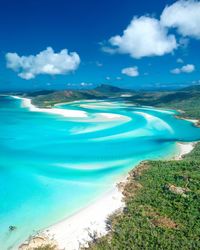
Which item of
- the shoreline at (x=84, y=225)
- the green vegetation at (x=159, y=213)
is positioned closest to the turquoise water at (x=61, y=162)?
the shoreline at (x=84, y=225)

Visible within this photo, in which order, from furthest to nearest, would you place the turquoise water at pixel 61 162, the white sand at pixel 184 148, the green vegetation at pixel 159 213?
the white sand at pixel 184 148 → the turquoise water at pixel 61 162 → the green vegetation at pixel 159 213

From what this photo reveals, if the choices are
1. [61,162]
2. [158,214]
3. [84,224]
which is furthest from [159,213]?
[61,162]

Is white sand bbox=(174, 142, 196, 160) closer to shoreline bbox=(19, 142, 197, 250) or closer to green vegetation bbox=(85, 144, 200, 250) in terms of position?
green vegetation bbox=(85, 144, 200, 250)

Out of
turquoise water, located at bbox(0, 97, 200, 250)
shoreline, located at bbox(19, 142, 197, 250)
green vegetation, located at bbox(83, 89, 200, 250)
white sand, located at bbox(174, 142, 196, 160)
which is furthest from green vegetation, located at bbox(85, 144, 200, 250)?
white sand, located at bbox(174, 142, 196, 160)

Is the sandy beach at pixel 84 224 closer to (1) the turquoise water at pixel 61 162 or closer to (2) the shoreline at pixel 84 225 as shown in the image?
(2) the shoreline at pixel 84 225

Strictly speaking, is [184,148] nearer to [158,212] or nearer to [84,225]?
[158,212]

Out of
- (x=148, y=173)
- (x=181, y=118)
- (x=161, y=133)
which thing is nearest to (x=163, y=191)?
(x=148, y=173)

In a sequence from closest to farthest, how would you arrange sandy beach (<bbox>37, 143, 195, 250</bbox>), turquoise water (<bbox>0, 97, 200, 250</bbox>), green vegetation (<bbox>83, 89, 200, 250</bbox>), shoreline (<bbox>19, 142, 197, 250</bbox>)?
green vegetation (<bbox>83, 89, 200, 250</bbox>) → shoreline (<bbox>19, 142, 197, 250</bbox>) → sandy beach (<bbox>37, 143, 195, 250</bbox>) → turquoise water (<bbox>0, 97, 200, 250</bbox>)
